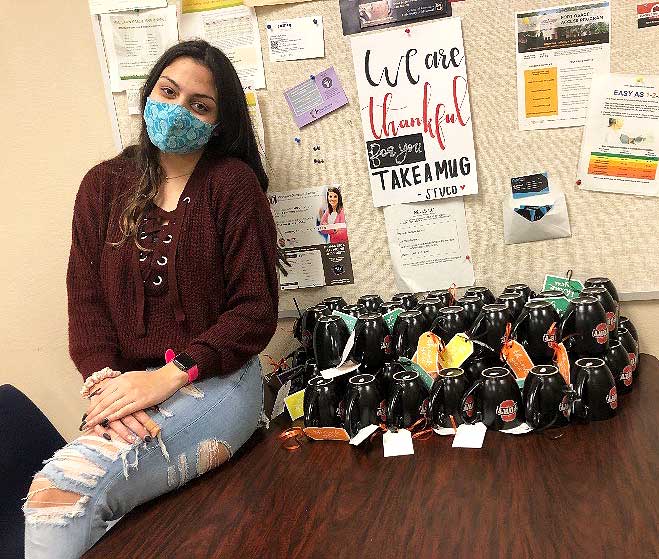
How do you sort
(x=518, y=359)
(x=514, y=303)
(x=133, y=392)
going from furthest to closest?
(x=514, y=303) → (x=518, y=359) → (x=133, y=392)

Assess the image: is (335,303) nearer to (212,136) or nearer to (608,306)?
(212,136)

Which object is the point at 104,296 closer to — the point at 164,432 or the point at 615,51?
the point at 164,432

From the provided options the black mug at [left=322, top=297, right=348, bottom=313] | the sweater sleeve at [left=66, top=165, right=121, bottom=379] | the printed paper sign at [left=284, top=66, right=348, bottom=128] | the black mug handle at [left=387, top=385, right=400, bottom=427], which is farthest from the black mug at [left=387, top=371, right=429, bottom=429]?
the printed paper sign at [left=284, top=66, right=348, bottom=128]

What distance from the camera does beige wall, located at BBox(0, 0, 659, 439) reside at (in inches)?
67.1

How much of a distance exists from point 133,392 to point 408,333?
1.84ft

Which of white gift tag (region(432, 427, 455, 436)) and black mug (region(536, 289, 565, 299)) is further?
black mug (region(536, 289, 565, 299))

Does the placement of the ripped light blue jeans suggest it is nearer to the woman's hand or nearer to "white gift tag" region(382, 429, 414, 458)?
the woman's hand

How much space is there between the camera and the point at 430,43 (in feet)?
4.94

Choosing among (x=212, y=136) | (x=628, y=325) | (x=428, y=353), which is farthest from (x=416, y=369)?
(x=212, y=136)

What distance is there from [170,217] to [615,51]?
101 centimetres

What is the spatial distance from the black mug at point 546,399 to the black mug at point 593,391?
0.09 feet

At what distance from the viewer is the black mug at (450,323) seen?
1.39 meters

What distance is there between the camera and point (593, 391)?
1.24 m

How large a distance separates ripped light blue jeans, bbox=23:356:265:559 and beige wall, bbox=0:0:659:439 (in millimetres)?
459
